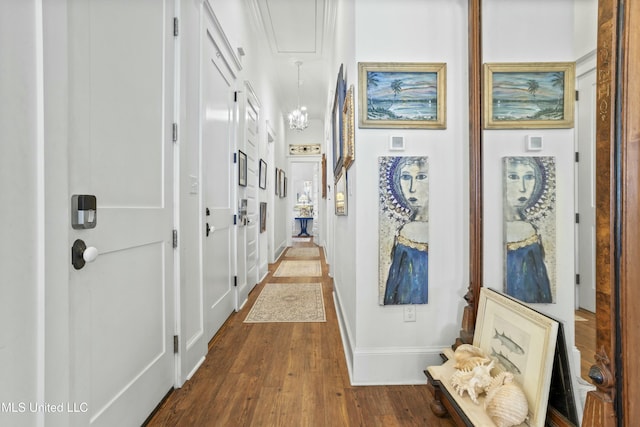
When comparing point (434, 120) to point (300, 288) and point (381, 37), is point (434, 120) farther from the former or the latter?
point (300, 288)

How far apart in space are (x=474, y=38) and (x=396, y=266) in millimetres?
1298

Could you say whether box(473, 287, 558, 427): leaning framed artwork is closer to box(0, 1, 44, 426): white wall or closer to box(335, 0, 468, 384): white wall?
box(335, 0, 468, 384): white wall

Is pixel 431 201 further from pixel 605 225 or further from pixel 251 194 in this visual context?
pixel 251 194

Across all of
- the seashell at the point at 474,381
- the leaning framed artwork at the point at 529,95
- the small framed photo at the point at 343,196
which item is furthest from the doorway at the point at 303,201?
the seashell at the point at 474,381

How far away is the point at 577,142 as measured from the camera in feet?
3.21

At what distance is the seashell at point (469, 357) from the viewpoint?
1306mm

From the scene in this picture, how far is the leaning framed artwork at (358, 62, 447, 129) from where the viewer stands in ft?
5.60

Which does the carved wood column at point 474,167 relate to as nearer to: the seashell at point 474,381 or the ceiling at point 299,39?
the seashell at point 474,381

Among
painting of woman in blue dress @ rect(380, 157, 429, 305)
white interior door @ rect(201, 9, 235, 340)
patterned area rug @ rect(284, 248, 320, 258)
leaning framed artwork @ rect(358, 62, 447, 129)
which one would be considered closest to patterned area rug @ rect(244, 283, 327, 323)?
white interior door @ rect(201, 9, 235, 340)

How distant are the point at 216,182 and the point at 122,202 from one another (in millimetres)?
1159

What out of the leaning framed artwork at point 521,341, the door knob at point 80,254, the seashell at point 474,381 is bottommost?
the seashell at point 474,381

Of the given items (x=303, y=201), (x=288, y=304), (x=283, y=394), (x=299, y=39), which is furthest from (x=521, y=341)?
(x=303, y=201)

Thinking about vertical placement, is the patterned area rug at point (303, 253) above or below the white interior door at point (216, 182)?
below

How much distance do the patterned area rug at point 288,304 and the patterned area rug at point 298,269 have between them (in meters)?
0.60
